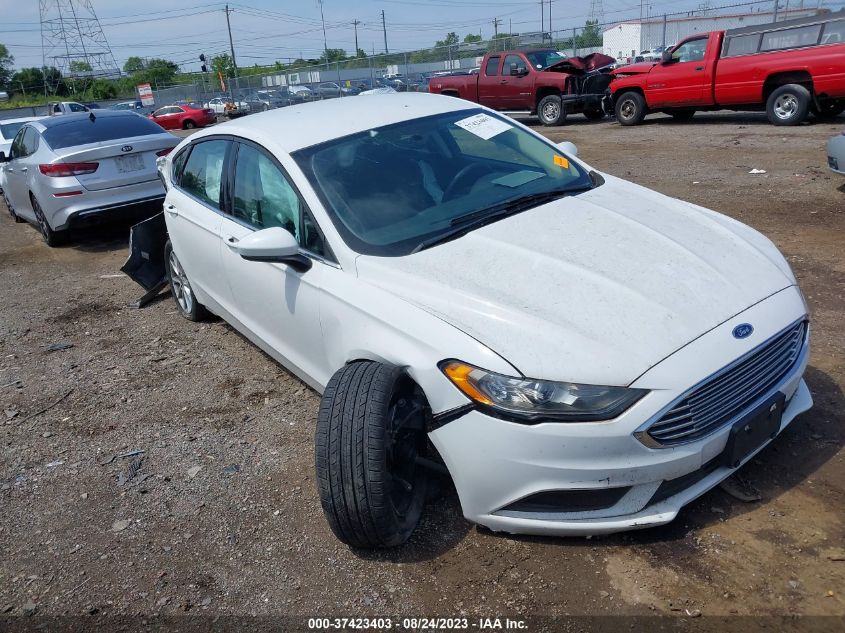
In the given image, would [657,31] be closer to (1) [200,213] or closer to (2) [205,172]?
(2) [205,172]

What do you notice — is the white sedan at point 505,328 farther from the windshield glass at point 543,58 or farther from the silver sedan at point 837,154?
the windshield glass at point 543,58

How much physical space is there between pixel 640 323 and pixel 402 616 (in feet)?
4.65

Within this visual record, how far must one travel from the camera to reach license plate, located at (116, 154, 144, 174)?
8.27m

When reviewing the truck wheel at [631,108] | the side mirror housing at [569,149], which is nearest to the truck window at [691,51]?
the truck wheel at [631,108]

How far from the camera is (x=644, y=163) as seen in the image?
425 inches

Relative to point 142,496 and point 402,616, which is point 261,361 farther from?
point 402,616

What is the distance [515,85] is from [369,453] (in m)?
16.2

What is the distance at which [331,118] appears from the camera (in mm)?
3988

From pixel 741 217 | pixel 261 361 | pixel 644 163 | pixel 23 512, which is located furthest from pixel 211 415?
pixel 644 163

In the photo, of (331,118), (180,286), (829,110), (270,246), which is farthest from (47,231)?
(829,110)

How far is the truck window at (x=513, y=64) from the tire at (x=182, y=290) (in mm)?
13518

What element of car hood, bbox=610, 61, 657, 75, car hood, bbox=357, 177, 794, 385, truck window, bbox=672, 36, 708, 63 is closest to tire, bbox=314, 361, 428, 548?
car hood, bbox=357, 177, 794, 385

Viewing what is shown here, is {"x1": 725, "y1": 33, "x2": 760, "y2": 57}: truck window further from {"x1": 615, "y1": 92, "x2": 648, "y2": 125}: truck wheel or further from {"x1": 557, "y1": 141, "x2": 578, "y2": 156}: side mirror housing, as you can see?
{"x1": 557, "y1": 141, "x2": 578, "y2": 156}: side mirror housing

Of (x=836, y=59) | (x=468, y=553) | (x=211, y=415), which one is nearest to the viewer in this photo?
(x=468, y=553)
